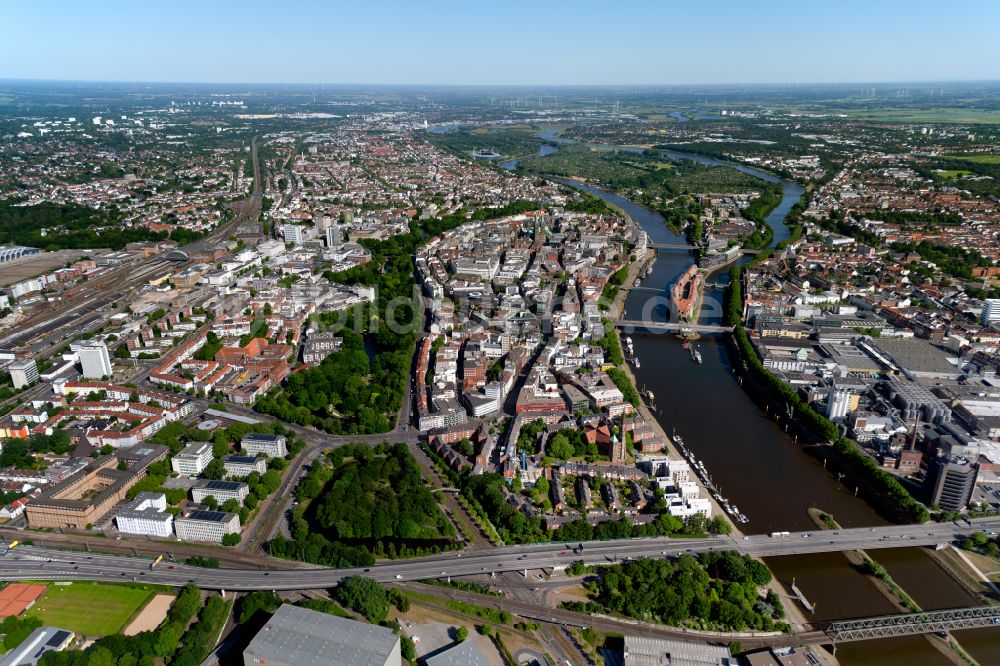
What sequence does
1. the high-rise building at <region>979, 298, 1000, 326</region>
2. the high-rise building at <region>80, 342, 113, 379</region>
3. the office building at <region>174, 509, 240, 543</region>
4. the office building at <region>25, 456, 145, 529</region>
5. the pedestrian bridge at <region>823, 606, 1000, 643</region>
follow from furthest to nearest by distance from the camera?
the high-rise building at <region>979, 298, 1000, 326</region>, the high-rise building at <region>80, 342, 113, 379</region>, the office building at <region>25, 456, 145, 529</region>, the office building at <region>174, 509, 240, 543</region>, the pedestrian bridge at <region>823, 606, 1000, 643</region>

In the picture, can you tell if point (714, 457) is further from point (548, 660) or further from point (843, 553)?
point (548, 660)

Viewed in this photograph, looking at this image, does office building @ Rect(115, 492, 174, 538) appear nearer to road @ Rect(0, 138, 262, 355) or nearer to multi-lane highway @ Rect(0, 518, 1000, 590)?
multi-lane highway @ Rect(0, 518, 1000, 590)

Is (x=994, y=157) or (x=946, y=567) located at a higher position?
(x=994, y=157)

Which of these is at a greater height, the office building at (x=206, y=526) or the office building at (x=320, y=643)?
the office building at (x=320, y=643)

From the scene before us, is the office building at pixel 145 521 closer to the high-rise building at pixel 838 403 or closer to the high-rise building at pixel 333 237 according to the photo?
the high-rise building at pixel 838 403

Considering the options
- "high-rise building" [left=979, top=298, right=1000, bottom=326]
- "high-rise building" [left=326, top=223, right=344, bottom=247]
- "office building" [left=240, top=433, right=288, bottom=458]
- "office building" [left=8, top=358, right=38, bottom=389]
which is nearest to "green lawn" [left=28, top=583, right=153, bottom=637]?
"office building" [left=240, top=433, right=288, bottom=458]

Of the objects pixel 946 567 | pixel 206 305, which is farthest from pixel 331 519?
pixel 206 305

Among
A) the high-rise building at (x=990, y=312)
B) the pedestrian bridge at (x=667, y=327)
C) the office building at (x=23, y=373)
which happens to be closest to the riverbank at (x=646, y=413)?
the pedestrian bridge at (x=667, y=327)
